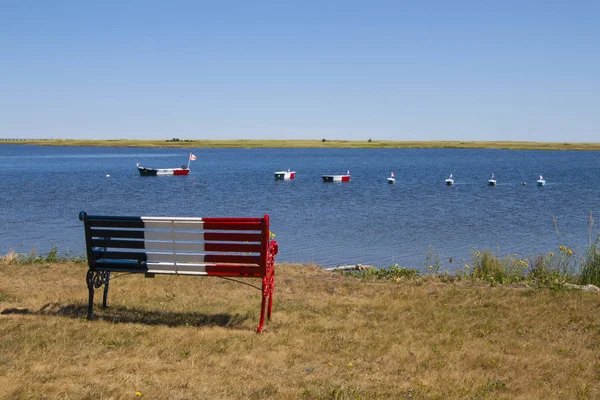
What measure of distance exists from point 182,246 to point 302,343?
2262 mm

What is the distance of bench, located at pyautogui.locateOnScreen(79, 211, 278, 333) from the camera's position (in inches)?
332

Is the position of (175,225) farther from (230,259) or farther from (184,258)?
(230,259)

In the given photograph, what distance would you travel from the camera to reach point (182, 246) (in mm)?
8609

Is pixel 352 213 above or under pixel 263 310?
under

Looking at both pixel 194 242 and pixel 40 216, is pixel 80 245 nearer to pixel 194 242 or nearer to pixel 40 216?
pixel 40 216

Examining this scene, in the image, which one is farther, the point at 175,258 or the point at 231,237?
the point at 175,258

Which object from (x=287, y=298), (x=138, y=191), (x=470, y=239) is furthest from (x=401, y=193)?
(x=287, y=298)

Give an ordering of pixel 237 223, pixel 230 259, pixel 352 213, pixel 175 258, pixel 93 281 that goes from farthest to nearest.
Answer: pixel 352 213 → pixel 93 281 → pixel 175 258 → pixel 230 259 → pixel 237 223

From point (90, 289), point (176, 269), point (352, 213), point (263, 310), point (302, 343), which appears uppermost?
point (176, 269)

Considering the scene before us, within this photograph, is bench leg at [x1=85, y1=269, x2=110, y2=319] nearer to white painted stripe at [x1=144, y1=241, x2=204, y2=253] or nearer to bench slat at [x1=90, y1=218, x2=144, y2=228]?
bench slat at [x1=90, y1=218, x2=144, y2=228]

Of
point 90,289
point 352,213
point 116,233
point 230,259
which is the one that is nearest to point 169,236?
point 116,233

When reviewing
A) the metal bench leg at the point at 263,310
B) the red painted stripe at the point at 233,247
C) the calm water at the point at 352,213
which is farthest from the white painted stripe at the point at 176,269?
the calm water at the point at 352,213

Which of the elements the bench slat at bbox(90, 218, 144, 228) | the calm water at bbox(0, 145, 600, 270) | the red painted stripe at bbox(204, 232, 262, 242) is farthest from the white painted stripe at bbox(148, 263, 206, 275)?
the calm water at bbox(0, 145, 600, 270)

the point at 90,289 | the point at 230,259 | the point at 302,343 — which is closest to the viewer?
the point at 302,343
